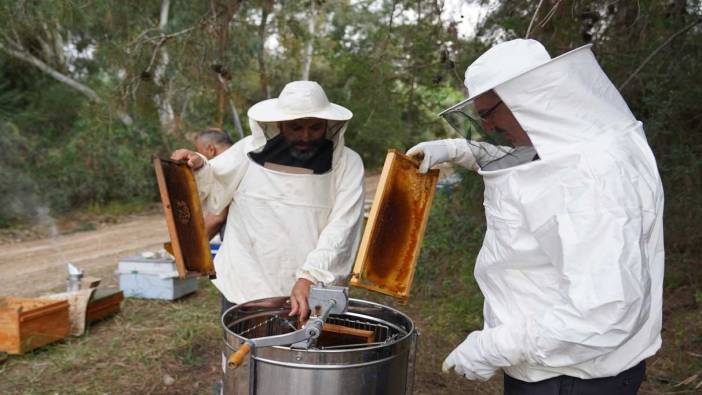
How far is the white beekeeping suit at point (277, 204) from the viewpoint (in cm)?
220

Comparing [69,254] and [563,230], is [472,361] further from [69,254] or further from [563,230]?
[69,254]

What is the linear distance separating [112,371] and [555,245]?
3.00 meters

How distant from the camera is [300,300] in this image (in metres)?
1.81

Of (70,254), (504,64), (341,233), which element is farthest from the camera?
(70,254)

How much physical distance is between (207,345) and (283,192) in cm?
212

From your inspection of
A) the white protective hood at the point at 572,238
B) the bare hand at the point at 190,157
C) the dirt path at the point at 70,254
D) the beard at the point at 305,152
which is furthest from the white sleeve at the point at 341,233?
the dirt path at the point at 70,254

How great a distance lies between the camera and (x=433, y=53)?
16.9 feet

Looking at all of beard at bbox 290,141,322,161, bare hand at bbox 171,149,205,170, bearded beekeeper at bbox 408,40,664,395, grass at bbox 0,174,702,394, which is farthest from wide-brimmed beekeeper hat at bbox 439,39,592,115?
grass at bbox 0,174,702,394

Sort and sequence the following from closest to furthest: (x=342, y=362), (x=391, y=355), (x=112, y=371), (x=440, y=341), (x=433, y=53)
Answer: (x=342, y=362) < (x=391, y=355) < (x=112, y=371) < (x=440, y=341) < (x=433, y=53)

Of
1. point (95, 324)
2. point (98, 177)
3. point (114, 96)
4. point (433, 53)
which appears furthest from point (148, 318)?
point (98, 177)

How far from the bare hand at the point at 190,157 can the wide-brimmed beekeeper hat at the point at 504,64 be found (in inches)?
41.7

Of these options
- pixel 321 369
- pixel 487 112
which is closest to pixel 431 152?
pixel 487 112

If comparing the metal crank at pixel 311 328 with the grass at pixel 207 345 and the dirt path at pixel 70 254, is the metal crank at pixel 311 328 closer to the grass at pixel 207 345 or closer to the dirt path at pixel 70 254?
the grass at pixel 207 345

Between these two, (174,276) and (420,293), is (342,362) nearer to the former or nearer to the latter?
(174,276)
